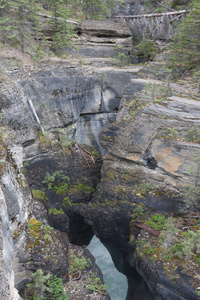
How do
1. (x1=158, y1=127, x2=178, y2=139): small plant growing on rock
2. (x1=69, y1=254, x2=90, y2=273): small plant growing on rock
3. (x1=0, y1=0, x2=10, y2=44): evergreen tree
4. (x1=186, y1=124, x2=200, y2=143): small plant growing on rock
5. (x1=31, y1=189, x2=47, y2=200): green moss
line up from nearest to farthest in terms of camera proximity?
(x1=69, y1=254, x2=90, y2=273): small plant growing on rock → (x1=186, y1=124, x2=200, y2=143): small plant growing on rock → (x1=158, y1=127, x2=178, y2=139): small plant growing on rock → (x1=31, y1=189, x2=47, y2=200): green moss → (x1=0, y1=0, x2=10, y2=44): evergreen tree

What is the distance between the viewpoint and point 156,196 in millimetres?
12266

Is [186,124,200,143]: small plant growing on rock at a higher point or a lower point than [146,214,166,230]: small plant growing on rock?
higher

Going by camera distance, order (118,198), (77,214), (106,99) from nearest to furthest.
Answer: (118,198) < (77,214) < (106,99)

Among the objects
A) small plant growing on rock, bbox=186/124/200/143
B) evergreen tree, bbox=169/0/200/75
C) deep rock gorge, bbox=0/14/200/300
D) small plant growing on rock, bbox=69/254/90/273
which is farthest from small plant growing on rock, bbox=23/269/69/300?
evergreen tree, bbox=169/0/200/75

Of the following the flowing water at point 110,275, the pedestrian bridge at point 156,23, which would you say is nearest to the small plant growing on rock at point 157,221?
the flowing water at point 110,275

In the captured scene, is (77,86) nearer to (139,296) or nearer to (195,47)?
(195,47)

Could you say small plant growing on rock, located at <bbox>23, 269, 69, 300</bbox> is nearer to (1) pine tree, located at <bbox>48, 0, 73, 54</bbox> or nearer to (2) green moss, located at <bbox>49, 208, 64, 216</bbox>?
(2) green moss, located at <bbox>49, 208, 64, 216</bbox>

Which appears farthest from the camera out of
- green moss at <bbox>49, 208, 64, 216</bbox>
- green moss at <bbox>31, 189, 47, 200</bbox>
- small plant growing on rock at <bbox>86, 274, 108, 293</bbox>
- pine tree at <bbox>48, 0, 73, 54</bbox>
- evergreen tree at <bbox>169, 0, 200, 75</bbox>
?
pine tree at <bbox>48, 0, 73, 54</bbox>

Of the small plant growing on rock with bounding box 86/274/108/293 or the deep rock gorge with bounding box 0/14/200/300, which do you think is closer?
the deep rock gorge with bounding box 0/14/200/300

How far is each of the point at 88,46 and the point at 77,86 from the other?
8829 millimetres

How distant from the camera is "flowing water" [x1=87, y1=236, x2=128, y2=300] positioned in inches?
669

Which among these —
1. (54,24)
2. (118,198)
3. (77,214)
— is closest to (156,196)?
(118,198)

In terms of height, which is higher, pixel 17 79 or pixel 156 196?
pixel 17 79

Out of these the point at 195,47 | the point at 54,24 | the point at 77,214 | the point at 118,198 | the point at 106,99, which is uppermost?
the point at 54,24
